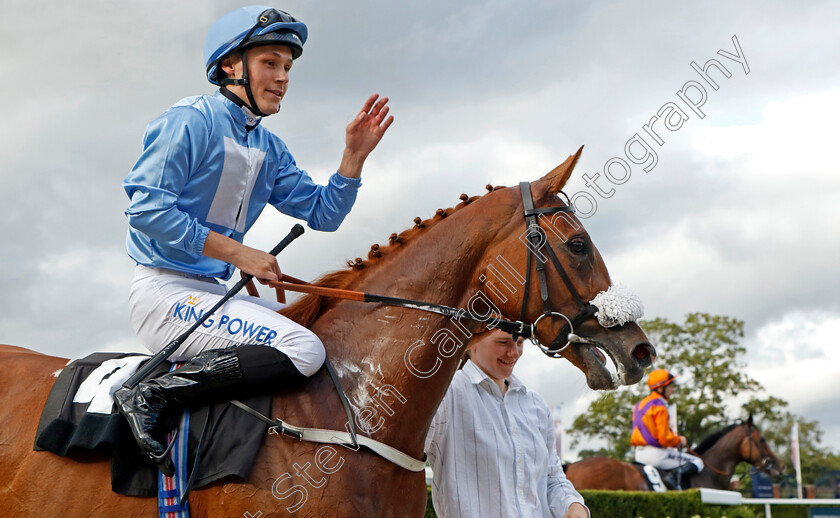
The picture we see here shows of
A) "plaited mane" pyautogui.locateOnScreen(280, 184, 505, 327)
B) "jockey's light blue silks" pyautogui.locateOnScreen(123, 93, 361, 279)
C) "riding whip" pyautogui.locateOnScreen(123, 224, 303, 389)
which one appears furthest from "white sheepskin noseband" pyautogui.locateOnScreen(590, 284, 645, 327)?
"jockey's light blue silks" pyautogui.locateOnScreen(123, 93, 361, 279)

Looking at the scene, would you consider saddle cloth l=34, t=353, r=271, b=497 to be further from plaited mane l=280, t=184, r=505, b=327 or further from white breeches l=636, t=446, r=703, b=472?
white breeches l=636, t=446, r=703, b=472

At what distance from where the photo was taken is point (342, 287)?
11.0ft

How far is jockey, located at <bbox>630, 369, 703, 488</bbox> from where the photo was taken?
12.0 metres

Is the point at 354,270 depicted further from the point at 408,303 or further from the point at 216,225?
the point at 216,225

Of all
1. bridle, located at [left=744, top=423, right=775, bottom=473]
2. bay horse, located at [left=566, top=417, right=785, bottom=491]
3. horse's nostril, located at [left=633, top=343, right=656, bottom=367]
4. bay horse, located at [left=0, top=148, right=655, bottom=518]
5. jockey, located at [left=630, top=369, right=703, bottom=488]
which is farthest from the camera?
bridle, located at [left=744, top=423, right=775, bottom=473]

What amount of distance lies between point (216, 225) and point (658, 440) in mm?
10344

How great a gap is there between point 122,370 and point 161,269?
45 centimetres

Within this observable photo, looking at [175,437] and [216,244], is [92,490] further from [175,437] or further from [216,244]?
[216,244]

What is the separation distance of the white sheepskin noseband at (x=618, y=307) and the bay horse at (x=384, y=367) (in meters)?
0.05

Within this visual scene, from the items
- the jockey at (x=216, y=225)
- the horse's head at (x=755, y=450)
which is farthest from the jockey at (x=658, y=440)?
the jockey at (x=216, y=225)

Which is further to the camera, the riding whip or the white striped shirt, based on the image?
the white striped shirt

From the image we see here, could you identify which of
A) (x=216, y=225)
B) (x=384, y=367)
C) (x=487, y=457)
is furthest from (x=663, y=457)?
(x=216, y=225)

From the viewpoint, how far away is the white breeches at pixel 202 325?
9.66ft

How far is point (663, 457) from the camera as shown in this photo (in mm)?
12133
